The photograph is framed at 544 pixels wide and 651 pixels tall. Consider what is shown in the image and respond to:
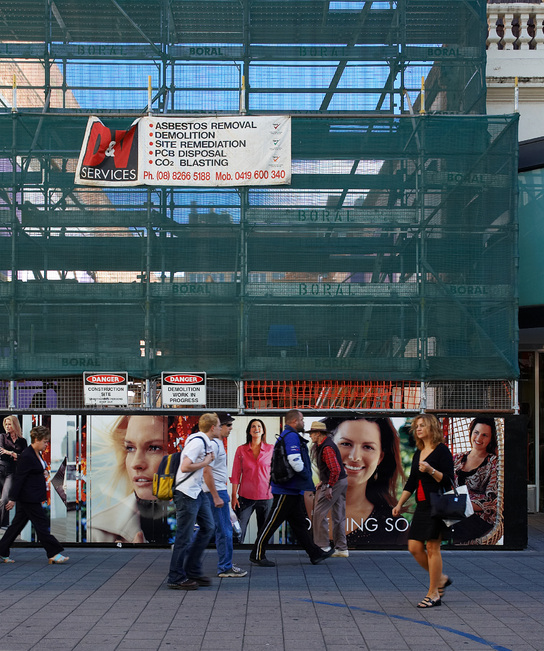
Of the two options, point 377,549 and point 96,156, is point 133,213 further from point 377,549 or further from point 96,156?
point 377,549

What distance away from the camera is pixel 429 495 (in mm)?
7816

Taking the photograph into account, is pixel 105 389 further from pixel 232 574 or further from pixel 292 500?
pixel 232 574

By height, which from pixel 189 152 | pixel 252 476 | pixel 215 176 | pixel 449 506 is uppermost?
Result: pixel 189 152

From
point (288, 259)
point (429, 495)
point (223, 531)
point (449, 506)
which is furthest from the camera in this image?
point (288, 259)

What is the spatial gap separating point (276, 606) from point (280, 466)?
2.20m

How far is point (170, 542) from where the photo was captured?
1088cm

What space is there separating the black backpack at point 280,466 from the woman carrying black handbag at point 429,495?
1.93 metres

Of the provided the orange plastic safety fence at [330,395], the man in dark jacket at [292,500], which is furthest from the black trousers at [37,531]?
the orange plastic safety fence at [330,395]

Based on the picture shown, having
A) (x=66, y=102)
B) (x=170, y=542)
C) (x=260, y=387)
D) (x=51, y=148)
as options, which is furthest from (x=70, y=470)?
(x=66, y=102)

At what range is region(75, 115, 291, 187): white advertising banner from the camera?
11.4 metres

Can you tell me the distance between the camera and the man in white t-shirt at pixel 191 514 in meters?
8.41

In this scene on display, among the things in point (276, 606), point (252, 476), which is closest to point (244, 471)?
point (252, 476)

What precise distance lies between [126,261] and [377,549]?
491 cm

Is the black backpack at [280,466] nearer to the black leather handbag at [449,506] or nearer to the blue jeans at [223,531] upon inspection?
the blue jeans at [223,531]
